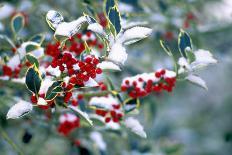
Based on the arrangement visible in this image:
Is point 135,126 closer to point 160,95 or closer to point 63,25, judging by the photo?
point 63,25

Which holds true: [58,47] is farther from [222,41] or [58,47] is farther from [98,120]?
[222,41]

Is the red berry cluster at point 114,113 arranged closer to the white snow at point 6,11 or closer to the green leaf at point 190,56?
the green leaf at point 190,56

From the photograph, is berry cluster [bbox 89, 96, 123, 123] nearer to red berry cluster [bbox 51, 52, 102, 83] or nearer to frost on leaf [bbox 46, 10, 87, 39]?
red berry cluster [bbox 51, 52, 102, 83]

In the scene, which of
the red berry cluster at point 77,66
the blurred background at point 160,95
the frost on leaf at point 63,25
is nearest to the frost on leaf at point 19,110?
the red berry cluster at point 77,66

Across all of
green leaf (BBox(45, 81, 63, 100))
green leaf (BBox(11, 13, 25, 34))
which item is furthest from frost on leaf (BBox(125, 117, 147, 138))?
green leaf (BBox(11, 13, 25, 34))

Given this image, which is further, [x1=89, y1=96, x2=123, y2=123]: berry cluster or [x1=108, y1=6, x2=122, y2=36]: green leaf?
[x1=89, y1=96, x2=123, y2=123]: berry cluster

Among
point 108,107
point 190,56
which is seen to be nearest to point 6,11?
point 108,107
